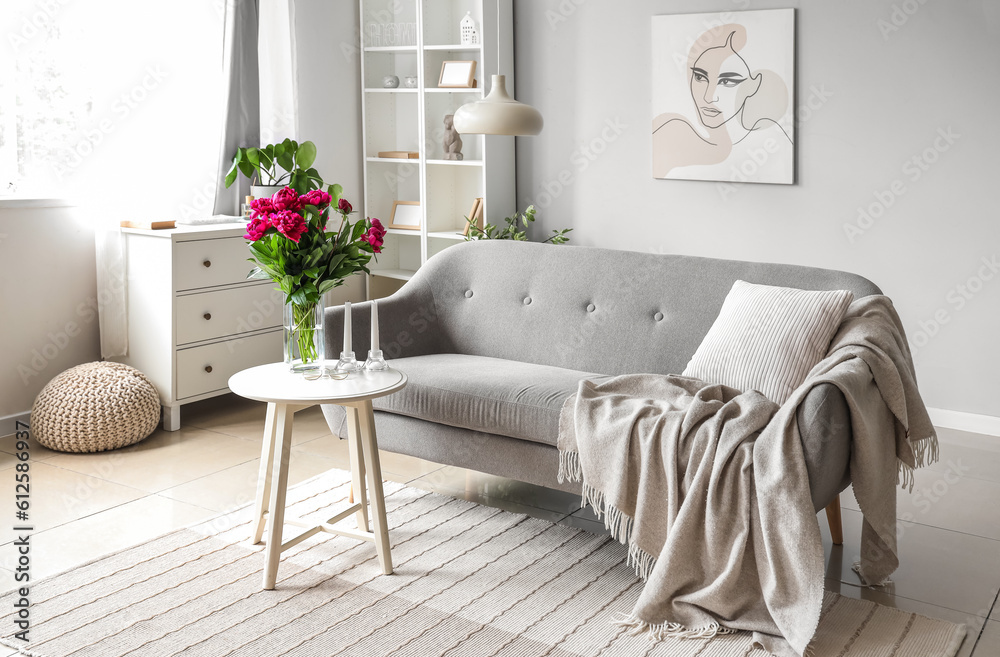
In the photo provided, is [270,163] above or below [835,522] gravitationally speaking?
above

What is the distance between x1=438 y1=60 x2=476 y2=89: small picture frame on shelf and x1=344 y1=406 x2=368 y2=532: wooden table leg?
2.51 metres

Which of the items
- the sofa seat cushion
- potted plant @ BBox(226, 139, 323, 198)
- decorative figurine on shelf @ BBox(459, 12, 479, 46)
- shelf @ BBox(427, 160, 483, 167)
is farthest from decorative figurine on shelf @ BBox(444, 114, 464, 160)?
the sofa seat cushion

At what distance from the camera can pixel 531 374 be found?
3.12 m

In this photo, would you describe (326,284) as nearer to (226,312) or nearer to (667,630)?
Answer: (667,630)

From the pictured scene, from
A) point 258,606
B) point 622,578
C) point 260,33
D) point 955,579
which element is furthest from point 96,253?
point 955,579

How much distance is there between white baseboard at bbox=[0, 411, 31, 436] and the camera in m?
4.00

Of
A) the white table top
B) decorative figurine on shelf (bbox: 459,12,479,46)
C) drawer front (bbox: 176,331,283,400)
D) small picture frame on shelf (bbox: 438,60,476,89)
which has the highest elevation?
decorative figurine on shelf (bbox: 459,12,479,46)

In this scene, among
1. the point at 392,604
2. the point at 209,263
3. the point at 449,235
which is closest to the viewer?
the point at 392,604

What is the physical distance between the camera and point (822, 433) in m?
2.25

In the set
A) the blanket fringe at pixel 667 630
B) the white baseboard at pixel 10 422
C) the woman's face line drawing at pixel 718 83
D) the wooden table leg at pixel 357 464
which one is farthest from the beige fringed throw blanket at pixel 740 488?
the white baseboard at pixel 10 422

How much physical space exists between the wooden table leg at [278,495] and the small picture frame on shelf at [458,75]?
2697mm

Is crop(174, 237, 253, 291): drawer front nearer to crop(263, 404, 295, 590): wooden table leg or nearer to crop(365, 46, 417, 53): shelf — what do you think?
crop(365, 46, 417, 53): shelf

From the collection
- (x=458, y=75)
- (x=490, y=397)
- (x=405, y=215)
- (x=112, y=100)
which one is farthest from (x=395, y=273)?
(x=490, y=397)

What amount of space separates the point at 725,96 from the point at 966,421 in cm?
179
